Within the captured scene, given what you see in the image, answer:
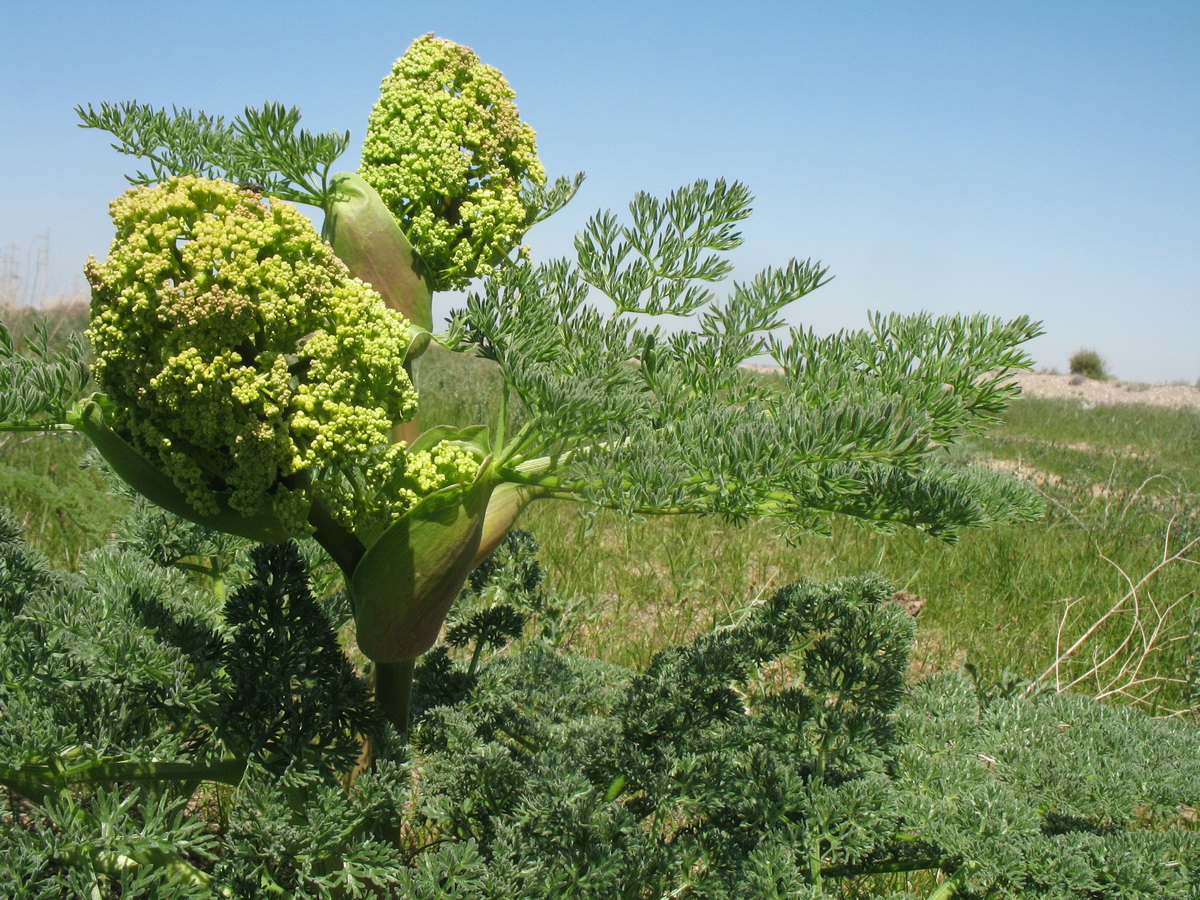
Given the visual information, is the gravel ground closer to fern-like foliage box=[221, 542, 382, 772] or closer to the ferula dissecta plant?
the ferula dissecta plant

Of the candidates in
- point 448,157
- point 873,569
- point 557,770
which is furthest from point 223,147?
point 873,569

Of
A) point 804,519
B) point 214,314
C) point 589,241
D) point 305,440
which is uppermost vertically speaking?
point 589,241

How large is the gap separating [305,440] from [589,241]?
590 millimetres

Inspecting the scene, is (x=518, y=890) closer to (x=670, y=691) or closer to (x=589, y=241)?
(x=670, y=691)

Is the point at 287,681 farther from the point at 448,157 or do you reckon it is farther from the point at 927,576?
the point at 927,576

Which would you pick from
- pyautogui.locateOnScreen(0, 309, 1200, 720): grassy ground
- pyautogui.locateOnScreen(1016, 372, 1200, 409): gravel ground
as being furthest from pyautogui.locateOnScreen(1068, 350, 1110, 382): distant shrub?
pyautogui.locateOnScreen(0, 309, 1200, 720): grassy ground

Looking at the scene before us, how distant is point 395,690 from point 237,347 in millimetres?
797

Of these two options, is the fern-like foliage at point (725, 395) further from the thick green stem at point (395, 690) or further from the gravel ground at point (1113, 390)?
the gravel ground at point (1113, 390)

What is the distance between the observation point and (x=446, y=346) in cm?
140

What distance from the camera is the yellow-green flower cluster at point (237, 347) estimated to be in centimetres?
112

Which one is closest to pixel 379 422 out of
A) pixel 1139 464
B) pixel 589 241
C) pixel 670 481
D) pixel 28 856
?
pixel 670 481

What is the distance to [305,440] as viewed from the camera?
1215 mm

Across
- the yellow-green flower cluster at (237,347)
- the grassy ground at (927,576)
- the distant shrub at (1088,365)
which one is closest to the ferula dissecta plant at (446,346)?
the yellow-green flower cluster at (237,347)

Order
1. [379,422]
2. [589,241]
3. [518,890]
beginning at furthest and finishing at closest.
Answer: [589,241] < [518,890] < [379,422]
